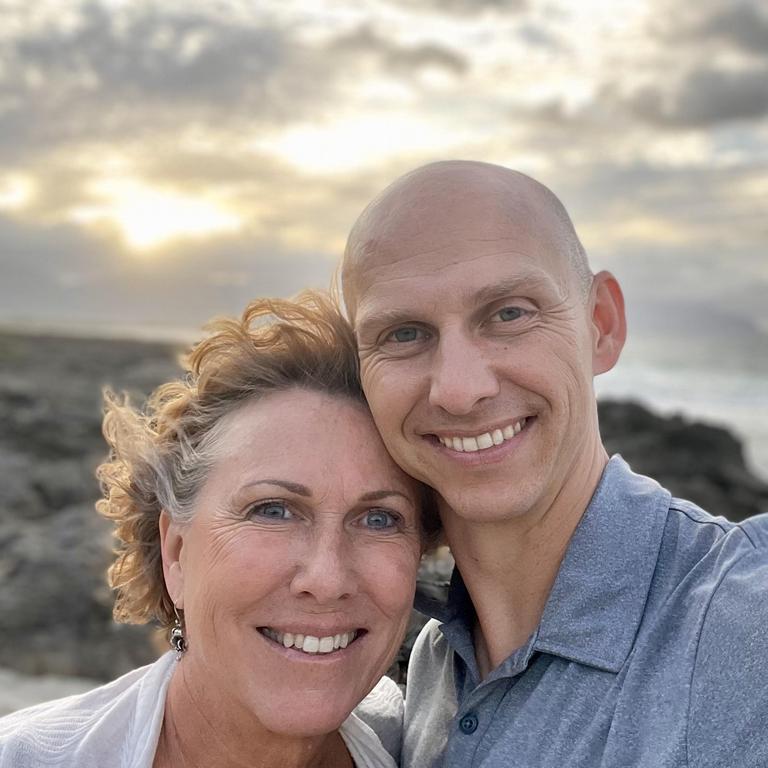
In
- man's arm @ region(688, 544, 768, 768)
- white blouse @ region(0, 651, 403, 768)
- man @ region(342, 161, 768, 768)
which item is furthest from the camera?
white blouse @ region(0, 651, 403, 768)

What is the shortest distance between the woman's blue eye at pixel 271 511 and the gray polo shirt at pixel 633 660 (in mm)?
599

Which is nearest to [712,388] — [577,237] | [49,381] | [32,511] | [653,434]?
[653,434]

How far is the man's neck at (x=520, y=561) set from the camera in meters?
2.55

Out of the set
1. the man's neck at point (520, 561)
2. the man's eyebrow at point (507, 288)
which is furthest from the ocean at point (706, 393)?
the man's eyebrow at point (507, 288)

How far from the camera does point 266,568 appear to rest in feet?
8.31

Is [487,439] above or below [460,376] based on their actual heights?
below

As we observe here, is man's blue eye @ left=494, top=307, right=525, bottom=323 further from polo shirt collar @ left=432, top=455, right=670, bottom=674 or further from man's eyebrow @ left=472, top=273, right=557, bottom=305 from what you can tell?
polo shirt collar @ left=432, top=455, right=670, bottom=674

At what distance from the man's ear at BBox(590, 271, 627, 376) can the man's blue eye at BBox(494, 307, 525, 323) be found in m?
0.37

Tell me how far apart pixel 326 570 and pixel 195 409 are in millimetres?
801

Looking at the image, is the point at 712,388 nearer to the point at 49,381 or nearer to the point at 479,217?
the point at 49,381

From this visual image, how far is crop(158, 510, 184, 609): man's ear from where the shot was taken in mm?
2838

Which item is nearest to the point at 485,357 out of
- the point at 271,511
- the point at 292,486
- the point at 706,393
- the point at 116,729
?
the point at 292,486

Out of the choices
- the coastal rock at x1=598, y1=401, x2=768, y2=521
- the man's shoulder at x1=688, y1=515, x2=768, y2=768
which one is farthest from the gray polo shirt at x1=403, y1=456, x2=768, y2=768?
the coastal rock at x1=598, y1=401, x2=768, y2=521

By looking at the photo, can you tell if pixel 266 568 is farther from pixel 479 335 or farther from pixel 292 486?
pixel 479 335
